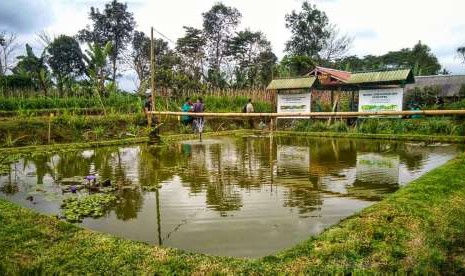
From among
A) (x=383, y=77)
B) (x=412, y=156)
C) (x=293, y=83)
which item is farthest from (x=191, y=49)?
(x=412, y=156)

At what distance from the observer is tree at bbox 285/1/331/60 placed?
1513 inches

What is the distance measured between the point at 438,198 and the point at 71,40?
126 feet

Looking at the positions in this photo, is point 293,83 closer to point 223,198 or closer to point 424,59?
point 223,198

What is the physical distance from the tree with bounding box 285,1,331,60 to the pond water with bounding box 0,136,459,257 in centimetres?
2951

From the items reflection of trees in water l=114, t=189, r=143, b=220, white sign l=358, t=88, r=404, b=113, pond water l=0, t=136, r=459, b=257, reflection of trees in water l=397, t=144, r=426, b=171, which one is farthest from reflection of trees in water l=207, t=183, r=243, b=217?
white sign l=358, t=88, r=404, b=113

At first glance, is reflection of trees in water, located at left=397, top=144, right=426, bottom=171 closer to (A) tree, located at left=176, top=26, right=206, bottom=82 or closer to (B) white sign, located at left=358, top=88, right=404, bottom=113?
(B) white sign, located at left=358, top=88, right=404, bottom=113

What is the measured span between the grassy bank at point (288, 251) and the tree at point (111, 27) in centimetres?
3575

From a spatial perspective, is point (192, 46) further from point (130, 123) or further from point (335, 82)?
point (130, 123)

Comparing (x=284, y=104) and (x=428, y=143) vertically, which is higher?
(x=284, y=104)

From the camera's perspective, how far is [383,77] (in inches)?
634

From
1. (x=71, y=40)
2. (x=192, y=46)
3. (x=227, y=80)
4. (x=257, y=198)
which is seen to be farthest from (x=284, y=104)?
(x=71, y=40)

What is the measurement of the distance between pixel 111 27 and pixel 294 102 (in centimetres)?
2652

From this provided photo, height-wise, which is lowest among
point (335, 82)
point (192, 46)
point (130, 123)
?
point (130, 123)

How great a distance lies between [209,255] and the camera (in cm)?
342
